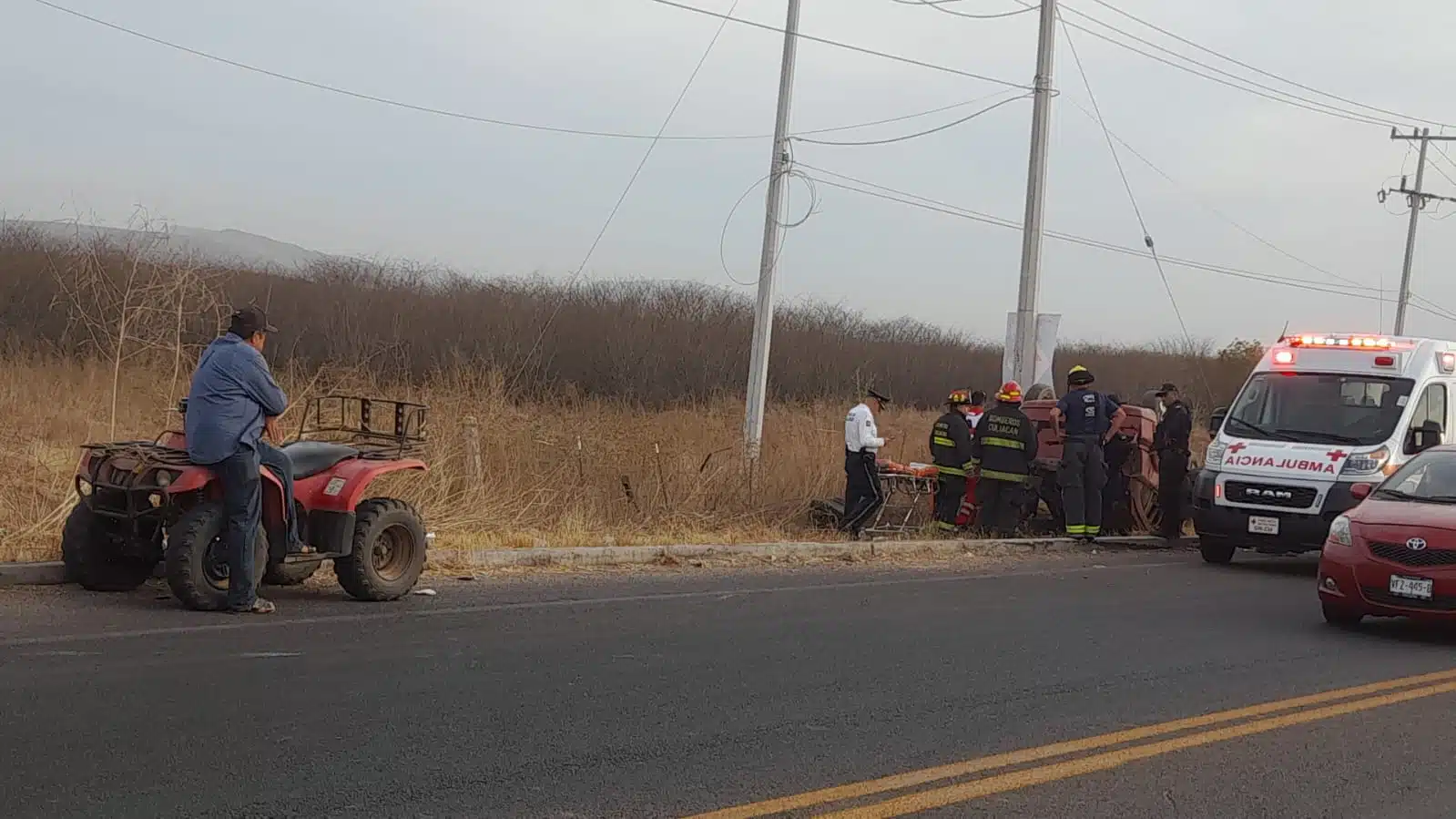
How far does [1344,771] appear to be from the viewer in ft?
21.6

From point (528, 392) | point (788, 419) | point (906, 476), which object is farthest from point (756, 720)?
point (788, 419)

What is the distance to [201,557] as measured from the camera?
923cm

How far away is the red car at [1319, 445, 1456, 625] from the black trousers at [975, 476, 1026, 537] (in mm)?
5811

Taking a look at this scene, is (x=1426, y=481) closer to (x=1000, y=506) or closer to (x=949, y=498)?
(x=1000, y=506)

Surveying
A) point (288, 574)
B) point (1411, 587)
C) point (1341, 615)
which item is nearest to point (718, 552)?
point (288, 574)

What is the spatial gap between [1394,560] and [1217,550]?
18.8ft

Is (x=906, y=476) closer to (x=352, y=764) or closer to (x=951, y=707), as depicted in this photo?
(x=951, y=707)

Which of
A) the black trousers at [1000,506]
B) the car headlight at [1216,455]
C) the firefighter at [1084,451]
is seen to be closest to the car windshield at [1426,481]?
the car headlight at [1216,455]

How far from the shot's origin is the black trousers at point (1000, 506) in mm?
17391

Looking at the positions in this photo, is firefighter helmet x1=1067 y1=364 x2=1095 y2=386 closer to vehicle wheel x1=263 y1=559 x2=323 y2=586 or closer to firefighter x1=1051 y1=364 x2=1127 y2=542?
firefighter x1=1051 y1=364 x2=1127 y2=542

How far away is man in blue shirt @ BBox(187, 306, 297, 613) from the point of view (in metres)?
9.16

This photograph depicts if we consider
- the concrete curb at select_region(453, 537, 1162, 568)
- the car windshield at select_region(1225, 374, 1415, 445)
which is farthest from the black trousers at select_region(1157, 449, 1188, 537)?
the car windshield at select_region(1225, 374, 1415, 445)

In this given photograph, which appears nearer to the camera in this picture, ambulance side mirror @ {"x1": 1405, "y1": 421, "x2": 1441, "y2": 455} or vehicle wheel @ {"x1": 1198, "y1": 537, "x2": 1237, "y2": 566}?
ambulance side mirror @ {"x1": 1405, "y1": 421, "x2": 1441, "y2": 455}

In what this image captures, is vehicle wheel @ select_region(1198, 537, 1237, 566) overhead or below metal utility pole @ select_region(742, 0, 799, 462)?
below
